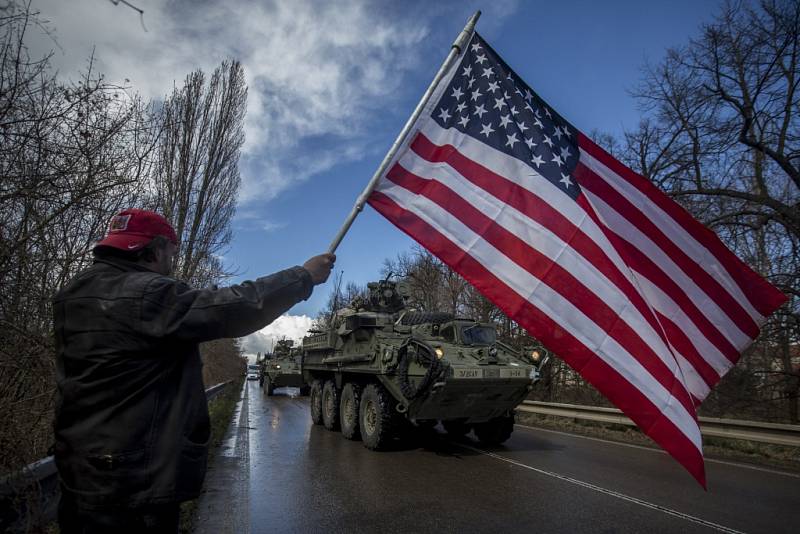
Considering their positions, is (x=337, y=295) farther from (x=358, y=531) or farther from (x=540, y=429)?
(x=358, y=531)

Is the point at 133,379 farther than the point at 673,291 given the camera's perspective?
No

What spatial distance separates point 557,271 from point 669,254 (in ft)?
2.86

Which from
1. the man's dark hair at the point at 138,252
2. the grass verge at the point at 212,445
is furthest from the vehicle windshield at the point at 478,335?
the man's dark hair at the point at 138,252

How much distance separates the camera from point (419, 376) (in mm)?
8320

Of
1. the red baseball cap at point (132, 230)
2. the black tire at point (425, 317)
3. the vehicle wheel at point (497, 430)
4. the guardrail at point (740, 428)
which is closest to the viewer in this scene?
the red baseball cap at point (132, 230)

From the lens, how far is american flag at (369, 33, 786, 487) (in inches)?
130

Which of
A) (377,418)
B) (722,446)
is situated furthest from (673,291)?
(722,446)

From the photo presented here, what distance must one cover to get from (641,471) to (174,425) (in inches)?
282

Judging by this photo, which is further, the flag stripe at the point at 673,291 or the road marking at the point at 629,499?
the road marking at the point at 629,499

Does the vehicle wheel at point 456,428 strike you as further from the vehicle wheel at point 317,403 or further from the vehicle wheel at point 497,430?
the vehicle wheel at point 317,403

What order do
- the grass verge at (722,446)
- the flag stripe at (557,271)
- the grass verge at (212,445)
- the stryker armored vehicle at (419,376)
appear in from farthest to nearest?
1. the grass verge at (722,446)
2. the stryker armored vehicle at (419,376)
3. the grass verge at (212,445)
4. the flag stripe at (557,271)

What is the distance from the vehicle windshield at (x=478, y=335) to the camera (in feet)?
31.7

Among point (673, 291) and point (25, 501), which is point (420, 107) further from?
point (25, 501)

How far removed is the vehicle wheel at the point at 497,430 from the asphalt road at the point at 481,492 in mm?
235
